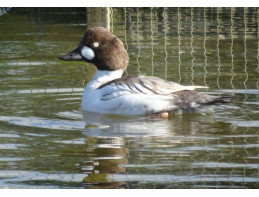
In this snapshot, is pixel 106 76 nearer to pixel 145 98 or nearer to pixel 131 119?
pixel 145 98

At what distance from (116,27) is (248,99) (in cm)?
655

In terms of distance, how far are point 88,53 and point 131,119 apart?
1387 mm

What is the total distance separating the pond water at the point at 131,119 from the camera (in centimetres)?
745

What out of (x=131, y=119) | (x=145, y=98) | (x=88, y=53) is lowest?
(x=131, y=119)

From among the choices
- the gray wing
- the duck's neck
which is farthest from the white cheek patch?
the gray wing

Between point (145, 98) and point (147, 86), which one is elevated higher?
point (147, 86)

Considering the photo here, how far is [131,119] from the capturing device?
989cm

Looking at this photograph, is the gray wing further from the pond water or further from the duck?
the pond water

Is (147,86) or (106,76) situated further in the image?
(106,76)

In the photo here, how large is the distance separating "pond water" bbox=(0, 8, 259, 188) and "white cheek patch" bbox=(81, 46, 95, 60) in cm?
60

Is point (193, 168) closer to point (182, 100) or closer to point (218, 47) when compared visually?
point (182, 100)

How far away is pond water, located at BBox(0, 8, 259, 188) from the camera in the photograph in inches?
293

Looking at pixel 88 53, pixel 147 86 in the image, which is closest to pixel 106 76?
pixel 88 53

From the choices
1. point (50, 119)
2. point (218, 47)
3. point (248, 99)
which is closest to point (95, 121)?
point (50, 119)
